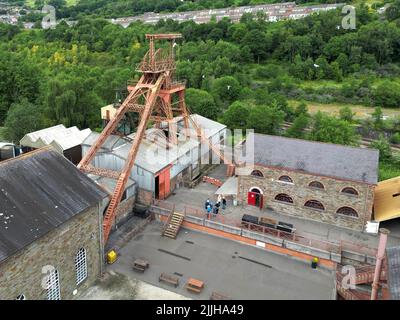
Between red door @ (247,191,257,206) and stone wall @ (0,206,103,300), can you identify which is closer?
stone wall @ (0,206,103,300)

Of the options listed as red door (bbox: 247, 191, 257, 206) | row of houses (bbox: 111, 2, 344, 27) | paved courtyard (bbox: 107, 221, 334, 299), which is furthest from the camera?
row of houses (bbox: 111, 2, 344, 27)

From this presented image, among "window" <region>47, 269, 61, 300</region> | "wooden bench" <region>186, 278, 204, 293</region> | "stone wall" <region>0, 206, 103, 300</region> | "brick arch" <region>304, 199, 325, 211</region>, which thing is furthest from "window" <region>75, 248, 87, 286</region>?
"brick arch" <region>304, 199, 325, 211</region>

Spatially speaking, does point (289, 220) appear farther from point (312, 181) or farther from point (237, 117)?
point (237, 117)

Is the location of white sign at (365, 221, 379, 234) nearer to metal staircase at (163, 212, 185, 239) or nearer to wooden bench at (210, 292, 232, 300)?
wooden bench at (210, 292, 232, 300)

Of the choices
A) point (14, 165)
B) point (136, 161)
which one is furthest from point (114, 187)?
point (14, 165)

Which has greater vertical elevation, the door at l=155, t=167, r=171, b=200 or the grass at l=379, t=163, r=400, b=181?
the door at l=155, t=167, r=171, b=200

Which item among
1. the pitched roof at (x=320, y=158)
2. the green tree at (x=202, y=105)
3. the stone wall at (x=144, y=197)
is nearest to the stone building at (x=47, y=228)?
the stone wall at (x=144, y=197)
